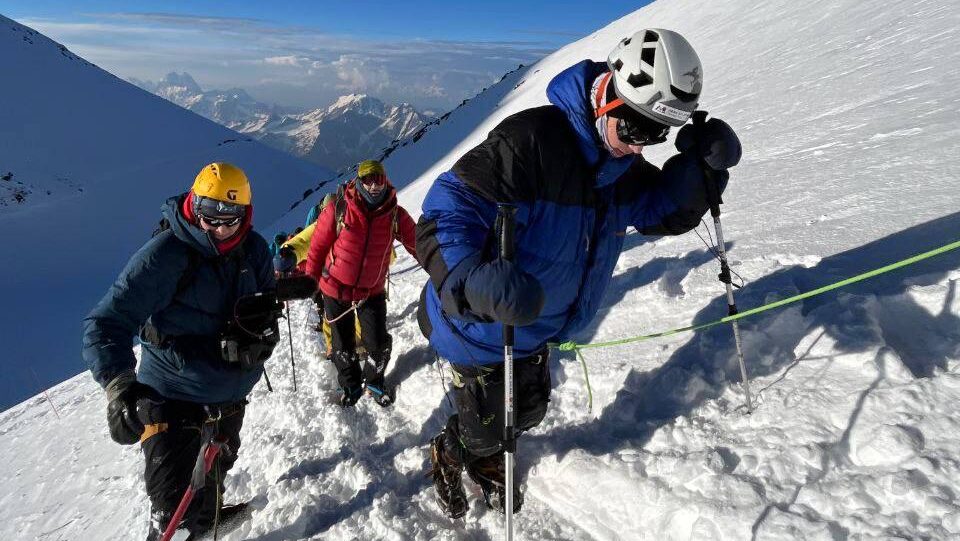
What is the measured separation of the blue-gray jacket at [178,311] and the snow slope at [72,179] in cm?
2489

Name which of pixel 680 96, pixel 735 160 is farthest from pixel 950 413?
pixel 680 96

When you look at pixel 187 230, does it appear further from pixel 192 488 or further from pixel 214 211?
pixel 192 488

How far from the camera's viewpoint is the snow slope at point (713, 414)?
8.53ft

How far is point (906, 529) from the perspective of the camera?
2182mm

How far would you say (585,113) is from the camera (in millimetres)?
2658

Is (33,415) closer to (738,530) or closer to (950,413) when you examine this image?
(738,530)

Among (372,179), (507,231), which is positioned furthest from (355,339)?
(507,231)

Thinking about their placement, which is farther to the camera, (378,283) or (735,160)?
(378,283)

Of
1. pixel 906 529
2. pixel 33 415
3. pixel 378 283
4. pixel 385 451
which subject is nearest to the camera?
pixel 906 529

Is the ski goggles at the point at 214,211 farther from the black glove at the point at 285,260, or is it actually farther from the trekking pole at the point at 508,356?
the trekking pole at the point at 508,356

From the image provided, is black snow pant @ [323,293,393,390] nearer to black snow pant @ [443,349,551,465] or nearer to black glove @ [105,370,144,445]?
black snow pant @ [443,349,551,465]

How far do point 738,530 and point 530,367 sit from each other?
146 centimetres

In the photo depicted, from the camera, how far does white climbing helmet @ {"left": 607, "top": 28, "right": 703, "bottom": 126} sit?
2.51 meters

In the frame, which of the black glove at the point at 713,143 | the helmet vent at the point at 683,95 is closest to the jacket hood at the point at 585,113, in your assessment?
the helmet vent at the point at 683,95
